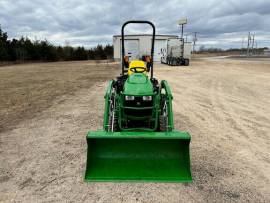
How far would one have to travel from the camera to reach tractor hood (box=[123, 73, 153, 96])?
14.3 feet

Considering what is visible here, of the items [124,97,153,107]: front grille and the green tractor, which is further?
[124,97,153,107]: front grille

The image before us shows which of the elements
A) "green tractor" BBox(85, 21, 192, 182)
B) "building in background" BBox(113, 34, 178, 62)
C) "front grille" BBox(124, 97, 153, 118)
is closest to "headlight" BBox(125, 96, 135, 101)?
"front grille" BBox(124, 97, 153, 118)

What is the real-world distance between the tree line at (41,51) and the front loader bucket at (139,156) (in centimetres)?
4223

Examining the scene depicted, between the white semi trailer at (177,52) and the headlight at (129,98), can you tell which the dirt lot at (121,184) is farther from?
the white semi trailer at (177,52)

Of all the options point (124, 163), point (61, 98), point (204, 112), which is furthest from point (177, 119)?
point (61, 98)

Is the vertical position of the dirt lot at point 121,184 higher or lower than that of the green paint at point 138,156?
lower

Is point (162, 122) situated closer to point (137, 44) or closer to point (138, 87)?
point (138, 87)

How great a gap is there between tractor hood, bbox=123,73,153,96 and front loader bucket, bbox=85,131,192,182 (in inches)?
29.8

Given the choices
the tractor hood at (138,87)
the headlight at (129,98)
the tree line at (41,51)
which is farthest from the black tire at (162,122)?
the tree line at (41,51)

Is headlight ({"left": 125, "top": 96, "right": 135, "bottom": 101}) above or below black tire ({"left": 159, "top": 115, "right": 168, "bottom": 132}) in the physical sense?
above

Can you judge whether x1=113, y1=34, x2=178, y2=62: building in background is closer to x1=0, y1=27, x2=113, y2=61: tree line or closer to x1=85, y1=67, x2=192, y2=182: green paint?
x1=0, y1=27, x2=113, y2=61: tree line

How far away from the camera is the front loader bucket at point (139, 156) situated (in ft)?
12.4

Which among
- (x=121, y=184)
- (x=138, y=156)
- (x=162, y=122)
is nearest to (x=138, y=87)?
(x=162, y=122)

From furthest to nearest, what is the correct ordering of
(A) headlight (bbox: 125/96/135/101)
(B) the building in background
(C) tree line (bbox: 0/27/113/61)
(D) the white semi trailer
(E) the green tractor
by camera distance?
(C) tree line (bbox: 0/27/113/61), (B) the building in background, (D) the white semi trailer, (A) headlight (bbox: 125/96/135/101), (E) the green tractor
